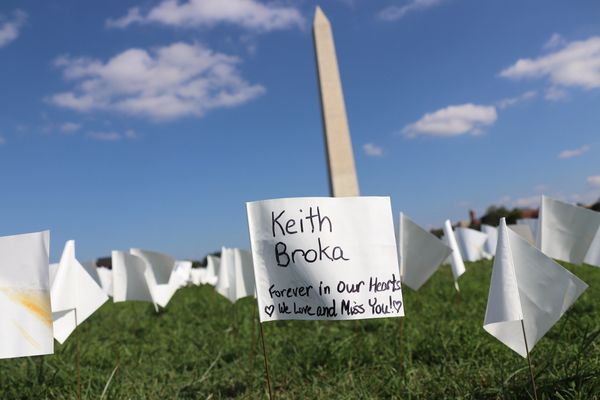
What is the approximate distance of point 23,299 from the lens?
8.71 ft

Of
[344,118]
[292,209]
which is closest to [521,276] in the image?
[292,209]

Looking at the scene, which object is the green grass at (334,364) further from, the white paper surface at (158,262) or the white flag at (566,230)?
the white paper surface at (158,262)

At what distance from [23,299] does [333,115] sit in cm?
1515

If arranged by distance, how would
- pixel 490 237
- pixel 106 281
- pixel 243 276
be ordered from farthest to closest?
pixel 490 237, pixel 106 281, pixel 243 276

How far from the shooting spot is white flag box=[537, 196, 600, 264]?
3.71 metres

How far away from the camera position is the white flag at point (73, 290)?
3299mm

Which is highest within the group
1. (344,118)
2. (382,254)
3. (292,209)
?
(344,118)

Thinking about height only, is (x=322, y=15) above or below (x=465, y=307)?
above

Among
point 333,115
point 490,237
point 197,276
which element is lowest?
point 490,237

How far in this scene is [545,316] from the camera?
246 centimetres

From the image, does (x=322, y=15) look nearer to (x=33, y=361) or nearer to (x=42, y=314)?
(x=33, y=361)

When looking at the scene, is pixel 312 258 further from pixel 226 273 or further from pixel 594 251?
pixel 226 273

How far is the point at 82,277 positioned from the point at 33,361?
1.56 meters

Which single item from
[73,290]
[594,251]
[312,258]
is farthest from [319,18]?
[312,258]
